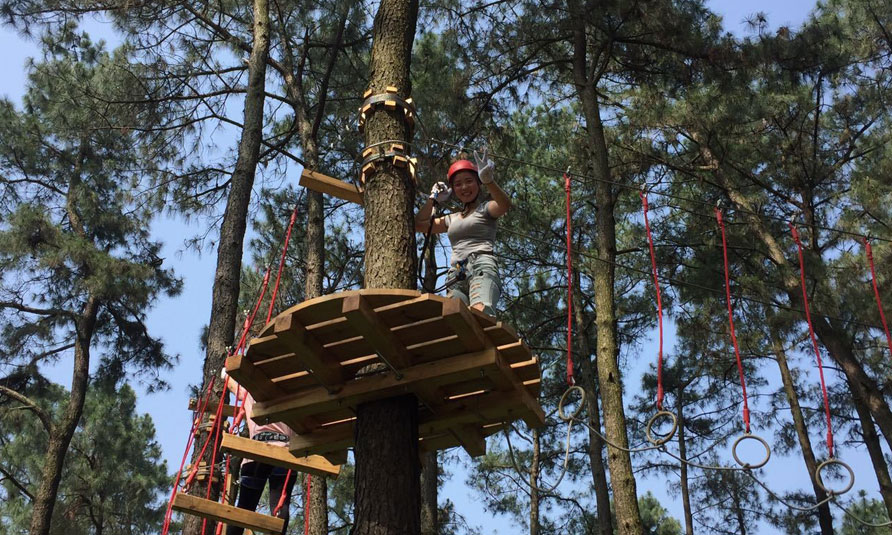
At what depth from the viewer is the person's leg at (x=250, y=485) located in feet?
15.9

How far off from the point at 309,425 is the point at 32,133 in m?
10.3

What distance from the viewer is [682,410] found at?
15.4m

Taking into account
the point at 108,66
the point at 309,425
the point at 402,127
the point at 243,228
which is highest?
the point at 108,66

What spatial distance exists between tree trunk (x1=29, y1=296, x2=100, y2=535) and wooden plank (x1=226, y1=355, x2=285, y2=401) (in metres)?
7.82

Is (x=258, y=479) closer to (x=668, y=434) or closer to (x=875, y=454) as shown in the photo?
(x=668, y=434)

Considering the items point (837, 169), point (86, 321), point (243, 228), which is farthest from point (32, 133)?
point (837, 169)

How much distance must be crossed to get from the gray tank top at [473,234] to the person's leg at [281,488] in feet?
5.14

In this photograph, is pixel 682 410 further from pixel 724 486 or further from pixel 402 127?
pixel 402 127

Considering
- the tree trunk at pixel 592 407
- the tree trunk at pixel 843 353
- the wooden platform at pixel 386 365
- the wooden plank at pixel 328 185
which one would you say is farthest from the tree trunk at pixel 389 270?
the tree trunk at pixel 592 407

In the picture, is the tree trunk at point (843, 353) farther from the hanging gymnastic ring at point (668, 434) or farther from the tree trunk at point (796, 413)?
the hanging gymnastic ring at point (668, 434)

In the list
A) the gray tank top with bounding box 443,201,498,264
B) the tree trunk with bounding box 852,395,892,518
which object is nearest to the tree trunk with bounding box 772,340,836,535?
the tree trunk with bounding box 852,395,892,518

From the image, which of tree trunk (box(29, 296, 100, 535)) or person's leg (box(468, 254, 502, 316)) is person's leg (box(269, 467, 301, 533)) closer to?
person's leg (box(468, 254, 502, 316))

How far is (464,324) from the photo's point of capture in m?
3.18

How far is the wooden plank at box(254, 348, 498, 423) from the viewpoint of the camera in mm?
3352
